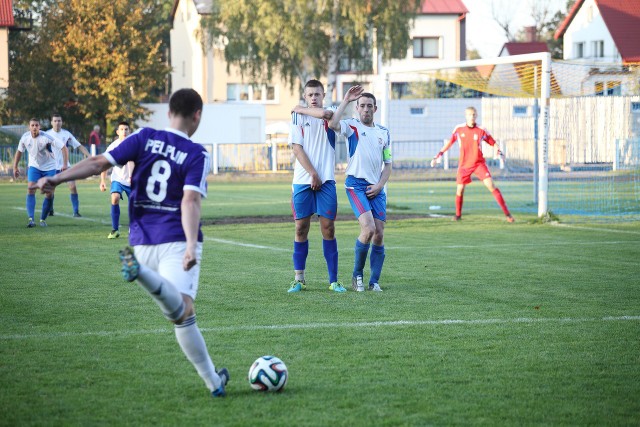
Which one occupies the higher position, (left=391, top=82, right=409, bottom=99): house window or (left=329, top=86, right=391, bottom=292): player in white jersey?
(left=391, top=82, right=409, bottom=99): house window

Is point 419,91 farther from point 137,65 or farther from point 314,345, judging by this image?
point 314,345

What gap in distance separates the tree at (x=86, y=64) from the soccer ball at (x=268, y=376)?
4058 centimetres

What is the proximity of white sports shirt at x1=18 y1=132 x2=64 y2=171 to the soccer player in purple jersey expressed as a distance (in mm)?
13939

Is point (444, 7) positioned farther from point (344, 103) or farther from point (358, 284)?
point (344, 103)

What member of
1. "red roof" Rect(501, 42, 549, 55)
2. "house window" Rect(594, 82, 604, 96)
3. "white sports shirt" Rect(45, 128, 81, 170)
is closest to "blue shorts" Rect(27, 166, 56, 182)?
"white sports shirt" Rect(45, 128, 81, 170)

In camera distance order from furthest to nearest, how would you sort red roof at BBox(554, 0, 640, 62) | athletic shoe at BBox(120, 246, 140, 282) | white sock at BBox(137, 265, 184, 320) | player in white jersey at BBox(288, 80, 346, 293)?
red roof at BBox(554, 0, 640, 62)
player in white jersey at BBox(288, 80, 346, 293)
white sock at BBox(137, 265, 184, 320)
athletic shoe at BBox(120, 246, 140, 282)

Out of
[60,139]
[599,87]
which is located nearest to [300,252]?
[60,139]

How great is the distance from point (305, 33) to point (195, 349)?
4010 centimetres

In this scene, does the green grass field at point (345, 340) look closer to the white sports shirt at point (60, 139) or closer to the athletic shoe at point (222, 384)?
the athletic shoe at point (222, 384)

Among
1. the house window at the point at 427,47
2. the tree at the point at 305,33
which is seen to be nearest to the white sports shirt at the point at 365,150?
the tree at the point at 305,33

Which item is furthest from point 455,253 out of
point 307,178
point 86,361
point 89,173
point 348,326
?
point 89,173

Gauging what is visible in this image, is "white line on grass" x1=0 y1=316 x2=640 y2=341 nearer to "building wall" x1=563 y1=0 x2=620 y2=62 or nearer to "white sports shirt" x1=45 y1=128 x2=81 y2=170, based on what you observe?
"white sports shirt" x1=45 y1=128 x2=81 y2=170

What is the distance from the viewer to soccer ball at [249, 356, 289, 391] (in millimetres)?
5676

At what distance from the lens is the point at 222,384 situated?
562 cm
